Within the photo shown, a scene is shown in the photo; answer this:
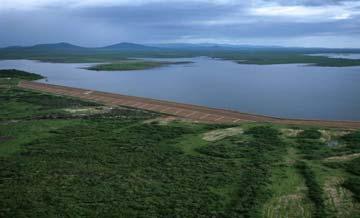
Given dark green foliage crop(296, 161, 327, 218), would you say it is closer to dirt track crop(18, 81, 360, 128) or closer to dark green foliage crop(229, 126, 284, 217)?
dark green foliage crop(229, 126, 284, 217)

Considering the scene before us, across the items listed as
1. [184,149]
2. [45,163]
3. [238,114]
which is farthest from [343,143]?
[45,163]

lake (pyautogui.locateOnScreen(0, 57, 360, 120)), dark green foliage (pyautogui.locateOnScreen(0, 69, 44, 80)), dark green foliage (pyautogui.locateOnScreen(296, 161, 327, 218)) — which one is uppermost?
dark green foliage (pyautogui.locateOnScreen(0, 69, 44, 80))

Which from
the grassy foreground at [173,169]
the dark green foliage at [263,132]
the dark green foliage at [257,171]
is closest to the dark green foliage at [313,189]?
the grassy foreground at [173,169]

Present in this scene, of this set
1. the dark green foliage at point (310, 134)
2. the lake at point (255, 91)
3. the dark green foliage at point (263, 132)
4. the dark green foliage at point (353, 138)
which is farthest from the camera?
the lake at point (255, 91)

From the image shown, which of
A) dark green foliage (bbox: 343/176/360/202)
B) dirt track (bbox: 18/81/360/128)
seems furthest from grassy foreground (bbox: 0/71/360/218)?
dirt track (bbox: 18/81/360/128)

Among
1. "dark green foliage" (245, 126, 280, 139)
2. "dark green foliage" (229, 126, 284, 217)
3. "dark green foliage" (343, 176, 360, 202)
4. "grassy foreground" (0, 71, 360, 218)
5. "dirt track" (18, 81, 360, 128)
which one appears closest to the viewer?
"dark green foliage" (229, 126, 284, 217)

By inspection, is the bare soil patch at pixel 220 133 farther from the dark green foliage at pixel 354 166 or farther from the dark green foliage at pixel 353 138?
the dark green foliage at pixel 354 166
